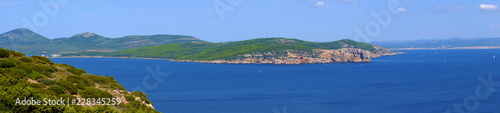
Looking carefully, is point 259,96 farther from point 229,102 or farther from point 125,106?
point 125,106

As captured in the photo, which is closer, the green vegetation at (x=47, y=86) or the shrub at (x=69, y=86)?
the green vegetation at (x=47, y=86)

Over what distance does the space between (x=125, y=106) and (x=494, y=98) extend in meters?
83.4

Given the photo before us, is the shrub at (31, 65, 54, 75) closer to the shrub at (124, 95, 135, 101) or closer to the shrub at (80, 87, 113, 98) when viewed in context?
the shrub at (80, 87, 113, 98)

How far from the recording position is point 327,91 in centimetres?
11081

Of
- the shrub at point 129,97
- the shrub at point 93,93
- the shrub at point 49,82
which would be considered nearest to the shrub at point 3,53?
the shrub at point 49,82

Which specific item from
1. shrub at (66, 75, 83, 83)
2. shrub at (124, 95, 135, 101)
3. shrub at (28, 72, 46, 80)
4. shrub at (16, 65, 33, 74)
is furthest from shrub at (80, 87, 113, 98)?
shrub at (16, 65, 33, 74)

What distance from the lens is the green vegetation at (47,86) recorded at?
29.5 meters

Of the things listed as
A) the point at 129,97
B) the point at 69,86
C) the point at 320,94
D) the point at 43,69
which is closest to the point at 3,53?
the point at 43,69

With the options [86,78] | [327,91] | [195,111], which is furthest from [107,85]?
[327,91]

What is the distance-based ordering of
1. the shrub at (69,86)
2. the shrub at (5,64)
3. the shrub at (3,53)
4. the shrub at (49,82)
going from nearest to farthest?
the shrub at (69,86) < the shrub at (49,82) < the shrub at (5,64) < the shrub at (3,53)

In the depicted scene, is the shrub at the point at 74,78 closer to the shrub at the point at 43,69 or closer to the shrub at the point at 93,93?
the shrub at the point at 43,69

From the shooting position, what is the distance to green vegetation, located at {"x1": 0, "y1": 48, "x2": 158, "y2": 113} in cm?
2953

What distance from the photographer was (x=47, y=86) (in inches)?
1554

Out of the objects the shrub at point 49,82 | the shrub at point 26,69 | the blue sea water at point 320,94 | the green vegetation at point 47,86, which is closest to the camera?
the green vegetation at point 47,86
